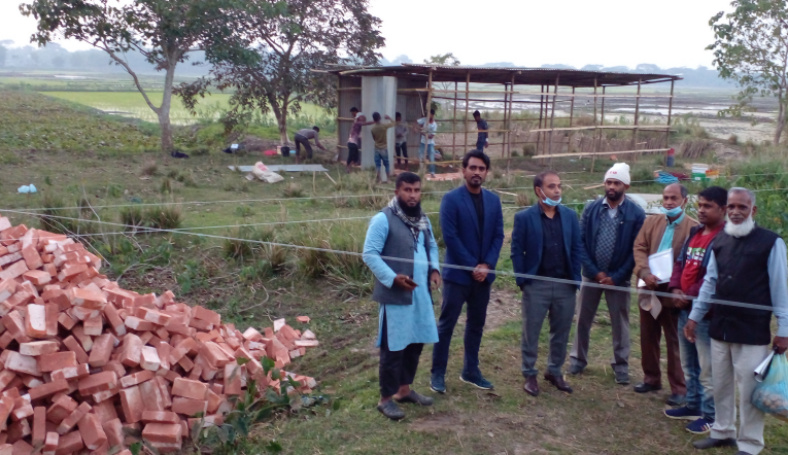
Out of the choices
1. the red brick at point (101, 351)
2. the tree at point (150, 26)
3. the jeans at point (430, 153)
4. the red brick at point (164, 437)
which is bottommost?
the red brick at point (164, 437)

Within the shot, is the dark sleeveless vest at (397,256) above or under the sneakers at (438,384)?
above

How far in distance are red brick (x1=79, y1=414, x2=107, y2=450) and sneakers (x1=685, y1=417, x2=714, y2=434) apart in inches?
151

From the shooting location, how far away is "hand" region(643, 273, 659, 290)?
493 cm

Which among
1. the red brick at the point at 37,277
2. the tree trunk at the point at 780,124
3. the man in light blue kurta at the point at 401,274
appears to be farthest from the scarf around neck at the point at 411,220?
the tree trunk at the point at 780,124

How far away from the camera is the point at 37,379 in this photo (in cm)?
506

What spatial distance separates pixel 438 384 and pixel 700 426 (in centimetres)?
174

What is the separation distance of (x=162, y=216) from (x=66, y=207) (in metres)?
1.21

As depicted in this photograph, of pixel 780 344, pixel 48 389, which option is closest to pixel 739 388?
pixel 780 344

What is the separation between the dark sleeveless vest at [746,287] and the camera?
163 inches

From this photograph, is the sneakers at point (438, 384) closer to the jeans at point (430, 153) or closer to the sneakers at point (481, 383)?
the sneakers at point (481, 383)

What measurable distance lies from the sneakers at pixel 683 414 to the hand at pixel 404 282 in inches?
78.7

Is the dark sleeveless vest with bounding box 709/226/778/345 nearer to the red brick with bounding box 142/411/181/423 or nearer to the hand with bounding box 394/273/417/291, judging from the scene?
the hand with bounding box 394/273/417/291

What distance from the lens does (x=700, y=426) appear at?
187 inches

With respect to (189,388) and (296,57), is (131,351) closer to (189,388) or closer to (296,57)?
(189,388)
